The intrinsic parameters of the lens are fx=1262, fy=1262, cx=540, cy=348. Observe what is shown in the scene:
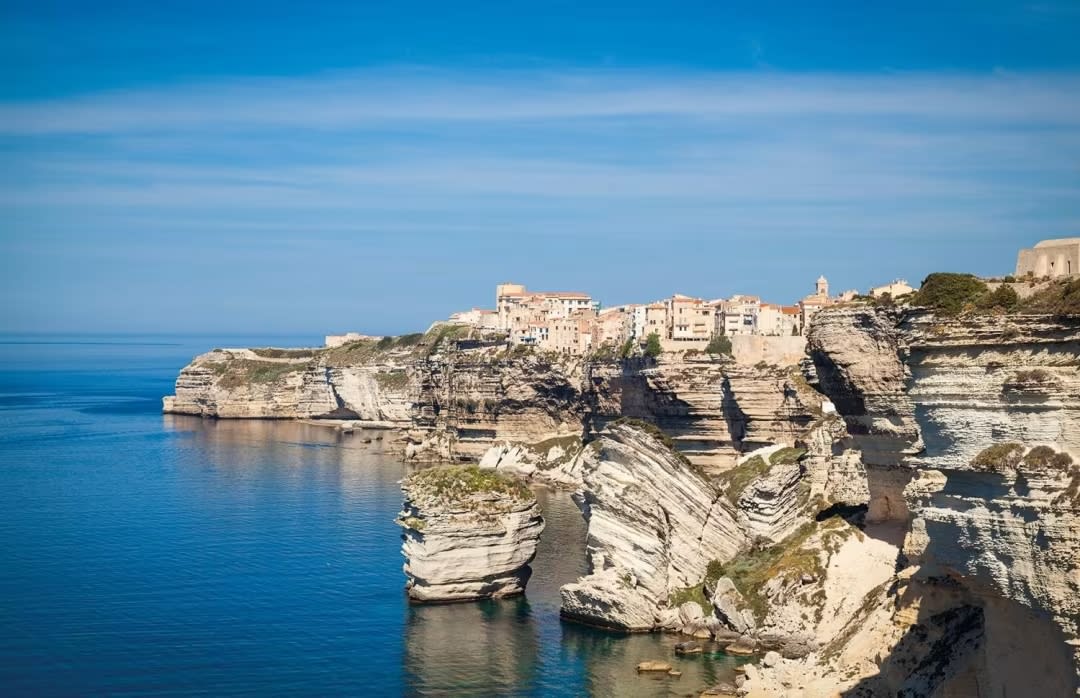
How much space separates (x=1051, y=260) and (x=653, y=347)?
47537mm

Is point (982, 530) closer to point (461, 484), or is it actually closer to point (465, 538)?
point (465, 538)

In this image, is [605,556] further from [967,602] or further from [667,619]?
[967,602]

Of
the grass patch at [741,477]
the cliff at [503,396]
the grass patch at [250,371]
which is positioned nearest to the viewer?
the grass patch at [741,477]

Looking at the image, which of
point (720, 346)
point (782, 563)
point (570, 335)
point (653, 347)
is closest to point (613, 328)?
point (570, 335)

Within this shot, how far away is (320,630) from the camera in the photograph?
43125 mm

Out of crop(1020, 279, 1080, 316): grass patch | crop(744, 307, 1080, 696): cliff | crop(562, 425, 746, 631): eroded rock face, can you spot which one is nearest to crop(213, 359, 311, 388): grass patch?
crop(562, 425, 746, 631): eroded rock face

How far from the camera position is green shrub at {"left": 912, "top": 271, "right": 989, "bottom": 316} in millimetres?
28484

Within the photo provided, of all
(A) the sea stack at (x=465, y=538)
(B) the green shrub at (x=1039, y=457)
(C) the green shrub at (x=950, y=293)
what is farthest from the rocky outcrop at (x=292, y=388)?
(B) the green shrub at (x=1039, y=457)

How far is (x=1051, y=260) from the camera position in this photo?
98.8 ft

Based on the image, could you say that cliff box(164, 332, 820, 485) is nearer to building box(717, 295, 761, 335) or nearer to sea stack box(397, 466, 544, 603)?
building box(717, 295, 761, 335)

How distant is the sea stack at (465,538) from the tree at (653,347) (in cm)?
3040

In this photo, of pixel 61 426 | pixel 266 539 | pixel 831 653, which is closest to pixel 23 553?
pixel 266 539

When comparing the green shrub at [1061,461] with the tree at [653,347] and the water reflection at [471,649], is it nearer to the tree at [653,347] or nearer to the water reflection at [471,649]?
the water reflection at [471,649]

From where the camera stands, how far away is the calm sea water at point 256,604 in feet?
123
